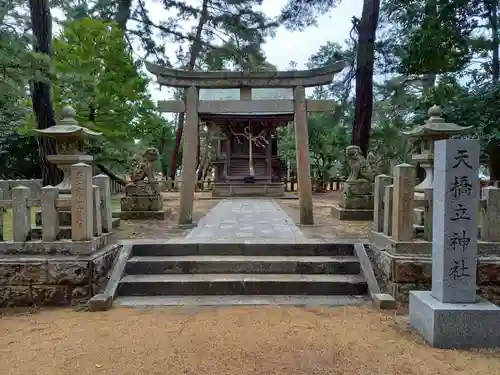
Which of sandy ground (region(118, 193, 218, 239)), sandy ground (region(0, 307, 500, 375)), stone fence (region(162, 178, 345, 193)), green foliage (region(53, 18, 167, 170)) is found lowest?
sandy ground (region(0, 307, 500, 375))

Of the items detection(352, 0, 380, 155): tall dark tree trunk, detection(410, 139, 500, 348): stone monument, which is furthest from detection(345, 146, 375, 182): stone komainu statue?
detection(410, 139, 500, 348): stone monument

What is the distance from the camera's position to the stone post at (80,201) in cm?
457

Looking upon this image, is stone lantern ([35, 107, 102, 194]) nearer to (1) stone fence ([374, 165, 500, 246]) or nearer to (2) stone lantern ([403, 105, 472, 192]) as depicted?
(1) stone fence ([374, 165, 500, 246])

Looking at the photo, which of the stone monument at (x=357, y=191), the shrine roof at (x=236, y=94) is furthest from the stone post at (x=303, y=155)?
the stone monument at (x=357, y=191)

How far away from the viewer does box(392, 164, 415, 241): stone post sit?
4.60 meters

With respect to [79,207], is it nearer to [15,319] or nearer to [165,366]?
[15,319]

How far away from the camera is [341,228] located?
7531mm

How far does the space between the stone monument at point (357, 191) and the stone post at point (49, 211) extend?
6.41 metres

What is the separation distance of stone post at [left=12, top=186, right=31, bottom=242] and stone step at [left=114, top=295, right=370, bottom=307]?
1468mm

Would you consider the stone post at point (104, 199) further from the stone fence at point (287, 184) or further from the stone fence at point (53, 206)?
the stone fence at point (287, 184)

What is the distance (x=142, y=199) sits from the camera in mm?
8898

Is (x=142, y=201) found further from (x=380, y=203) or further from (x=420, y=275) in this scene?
(x=420, y=275)

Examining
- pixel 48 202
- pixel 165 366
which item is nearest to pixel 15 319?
pixel 48 202

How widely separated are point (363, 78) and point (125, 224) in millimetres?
8579
